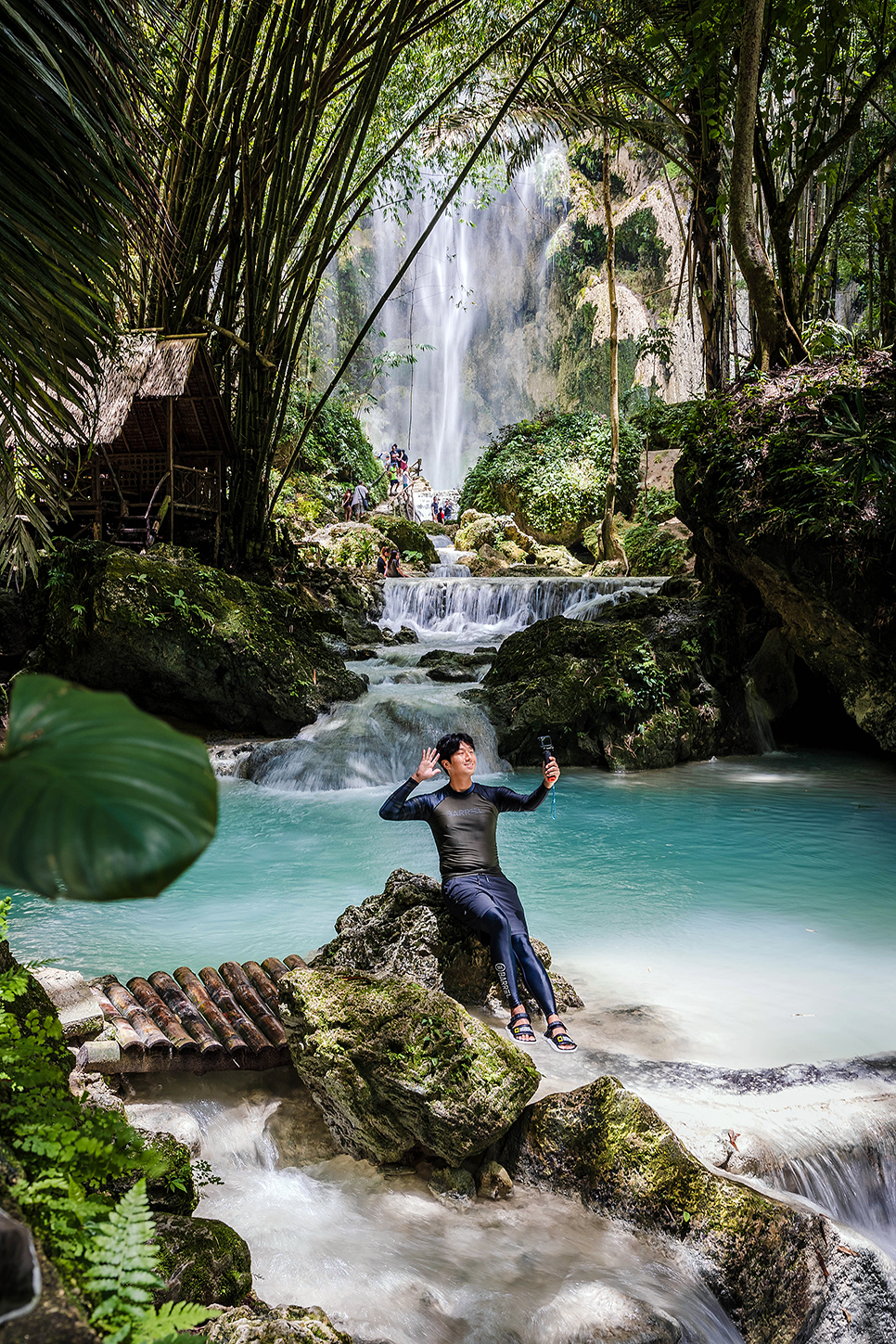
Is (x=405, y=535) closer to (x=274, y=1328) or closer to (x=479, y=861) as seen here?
(x=479, y=861)

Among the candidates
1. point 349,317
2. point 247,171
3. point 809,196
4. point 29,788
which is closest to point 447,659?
point 247,171

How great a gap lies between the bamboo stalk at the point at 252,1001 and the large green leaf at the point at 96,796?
118 inches

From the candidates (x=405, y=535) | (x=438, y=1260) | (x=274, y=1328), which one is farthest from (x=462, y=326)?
(x=274, y=1328)

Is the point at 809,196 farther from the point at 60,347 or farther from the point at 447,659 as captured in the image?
the point at 60,347

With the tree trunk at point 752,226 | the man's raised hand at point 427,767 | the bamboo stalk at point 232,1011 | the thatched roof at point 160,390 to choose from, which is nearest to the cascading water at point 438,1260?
the bamboo stalk at point 232,1011

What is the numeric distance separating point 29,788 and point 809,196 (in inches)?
547

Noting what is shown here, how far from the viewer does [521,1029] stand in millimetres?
3270

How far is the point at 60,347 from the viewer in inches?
97.4

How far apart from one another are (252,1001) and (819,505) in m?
7.20

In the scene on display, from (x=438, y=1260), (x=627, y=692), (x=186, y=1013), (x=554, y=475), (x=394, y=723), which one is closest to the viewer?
(x=438, y=1260)

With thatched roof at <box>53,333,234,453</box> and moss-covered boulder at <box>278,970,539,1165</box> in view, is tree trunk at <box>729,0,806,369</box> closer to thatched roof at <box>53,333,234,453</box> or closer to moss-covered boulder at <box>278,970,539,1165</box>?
thatched roof at <box>53,333,234,453</box>

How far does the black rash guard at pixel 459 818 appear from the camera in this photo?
3.79m

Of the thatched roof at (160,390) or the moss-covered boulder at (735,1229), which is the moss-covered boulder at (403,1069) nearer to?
the moss-covered boulder at (735,1229)

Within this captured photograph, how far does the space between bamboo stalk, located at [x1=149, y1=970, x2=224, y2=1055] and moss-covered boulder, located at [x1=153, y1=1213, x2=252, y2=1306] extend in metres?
1.10
